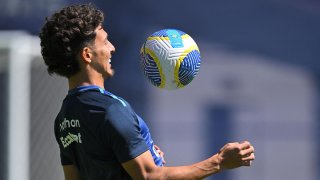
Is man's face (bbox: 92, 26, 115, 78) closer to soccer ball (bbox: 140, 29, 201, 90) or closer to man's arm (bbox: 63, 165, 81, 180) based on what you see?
soccer ball (bbox: 140, 29, 201, 90)

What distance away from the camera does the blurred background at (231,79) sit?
625cm

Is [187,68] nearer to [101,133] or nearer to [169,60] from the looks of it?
[169,60]

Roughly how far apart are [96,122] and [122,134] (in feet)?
0.41

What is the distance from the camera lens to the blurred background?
6.25m

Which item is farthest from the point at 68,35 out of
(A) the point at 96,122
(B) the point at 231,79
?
(B) the point at 231,79

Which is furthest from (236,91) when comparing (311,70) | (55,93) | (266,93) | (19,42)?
(19,42)

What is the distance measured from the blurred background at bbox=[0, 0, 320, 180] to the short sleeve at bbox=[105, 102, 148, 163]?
11.0 ft

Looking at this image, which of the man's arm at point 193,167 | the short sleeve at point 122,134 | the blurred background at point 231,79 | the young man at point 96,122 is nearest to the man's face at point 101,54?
the young man at point 96,122

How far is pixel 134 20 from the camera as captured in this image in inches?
261

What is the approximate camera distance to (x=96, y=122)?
8.72 feet

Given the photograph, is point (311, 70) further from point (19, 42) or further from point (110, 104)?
point (110, 104)

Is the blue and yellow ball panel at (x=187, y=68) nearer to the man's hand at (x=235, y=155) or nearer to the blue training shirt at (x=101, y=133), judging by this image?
the blue training shirt at (x=101, y=133)

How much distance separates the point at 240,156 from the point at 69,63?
2.59 ft

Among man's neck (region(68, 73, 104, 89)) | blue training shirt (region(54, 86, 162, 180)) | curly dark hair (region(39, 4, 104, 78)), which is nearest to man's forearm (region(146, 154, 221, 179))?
blue training shirt (region(54, 86, 162, 180))
